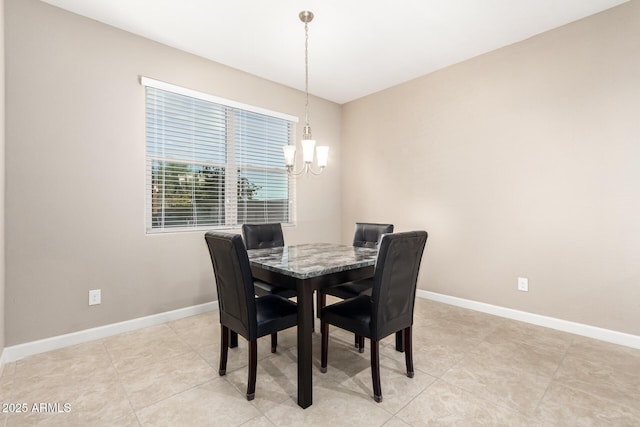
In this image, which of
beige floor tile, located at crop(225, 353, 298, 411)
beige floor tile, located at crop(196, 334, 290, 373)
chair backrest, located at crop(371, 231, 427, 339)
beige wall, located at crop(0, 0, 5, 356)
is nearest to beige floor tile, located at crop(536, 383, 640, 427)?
chair backrest, located at crop(371, 231, 427, 339)

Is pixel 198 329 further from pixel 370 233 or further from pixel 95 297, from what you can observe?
pixel 370 233

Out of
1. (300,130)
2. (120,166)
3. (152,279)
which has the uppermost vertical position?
(300,130)

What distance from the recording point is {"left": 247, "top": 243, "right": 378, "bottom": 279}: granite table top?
1.70m

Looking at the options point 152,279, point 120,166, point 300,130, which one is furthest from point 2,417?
point 300,130

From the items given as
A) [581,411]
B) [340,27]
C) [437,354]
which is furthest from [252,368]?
[340,27]

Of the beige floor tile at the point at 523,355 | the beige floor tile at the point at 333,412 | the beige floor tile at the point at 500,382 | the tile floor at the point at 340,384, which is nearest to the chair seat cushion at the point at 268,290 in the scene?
the tile floor at the point at 340,384

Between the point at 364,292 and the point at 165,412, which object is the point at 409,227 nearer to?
the point at 364,292

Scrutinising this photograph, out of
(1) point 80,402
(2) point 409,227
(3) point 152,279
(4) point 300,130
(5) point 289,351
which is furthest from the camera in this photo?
(4) point 300,130

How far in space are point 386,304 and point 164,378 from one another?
1.51 m

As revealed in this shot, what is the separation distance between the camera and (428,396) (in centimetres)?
174

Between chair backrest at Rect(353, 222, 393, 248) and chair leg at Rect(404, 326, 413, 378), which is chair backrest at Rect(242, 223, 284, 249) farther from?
chair leg at Rect(404, 326, 413, 378)

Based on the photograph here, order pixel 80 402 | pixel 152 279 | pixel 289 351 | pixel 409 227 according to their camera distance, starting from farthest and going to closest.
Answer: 1. pixel 409 227
2. pixel 152 279
3. pixel 289 351
4. pixel 80 402

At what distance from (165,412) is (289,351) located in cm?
92

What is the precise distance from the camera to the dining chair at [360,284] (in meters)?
2.39
